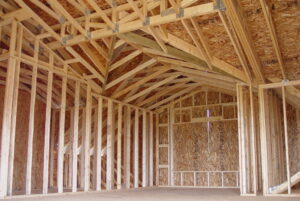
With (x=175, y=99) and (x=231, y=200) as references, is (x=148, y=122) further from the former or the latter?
(x=231, y=200)

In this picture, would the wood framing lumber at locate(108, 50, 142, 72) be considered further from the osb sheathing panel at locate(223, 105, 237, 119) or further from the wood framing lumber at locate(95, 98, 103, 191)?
the osb sheathing panel at locate(223, 105, 237, 119)

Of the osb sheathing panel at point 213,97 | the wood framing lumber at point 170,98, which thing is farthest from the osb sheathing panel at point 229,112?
the wood framing lumber at point 170,98

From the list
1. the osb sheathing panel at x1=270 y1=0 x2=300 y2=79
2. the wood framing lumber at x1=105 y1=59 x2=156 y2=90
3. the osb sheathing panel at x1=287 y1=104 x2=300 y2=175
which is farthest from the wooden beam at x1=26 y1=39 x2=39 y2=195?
the osb sheathing panel at x1=287 y1=104 x2=300 y2=175

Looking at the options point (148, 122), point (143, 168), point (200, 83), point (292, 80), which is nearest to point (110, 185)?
point (143, 168)

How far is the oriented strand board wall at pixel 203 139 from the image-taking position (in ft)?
47.4

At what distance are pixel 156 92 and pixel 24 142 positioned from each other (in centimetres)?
525

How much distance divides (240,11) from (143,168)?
8625 millimetres

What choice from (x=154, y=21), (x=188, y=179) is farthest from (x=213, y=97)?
(x=154, y=21)

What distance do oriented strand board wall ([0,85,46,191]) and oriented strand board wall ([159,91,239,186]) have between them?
521 cm

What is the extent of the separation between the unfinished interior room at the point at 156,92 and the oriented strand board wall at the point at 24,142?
36mm

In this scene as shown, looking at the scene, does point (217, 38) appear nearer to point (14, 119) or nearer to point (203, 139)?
point (14, 119)

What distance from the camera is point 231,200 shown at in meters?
8.16

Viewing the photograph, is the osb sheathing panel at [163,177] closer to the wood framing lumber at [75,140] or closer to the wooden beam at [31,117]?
the wood framing lumber at [75,140]

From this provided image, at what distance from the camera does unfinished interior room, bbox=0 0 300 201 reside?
8461 mm
